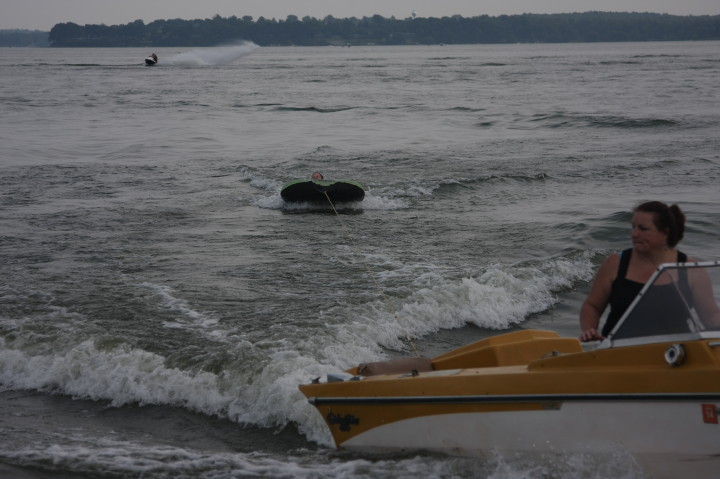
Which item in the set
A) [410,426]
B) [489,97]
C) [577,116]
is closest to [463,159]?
[577,116]

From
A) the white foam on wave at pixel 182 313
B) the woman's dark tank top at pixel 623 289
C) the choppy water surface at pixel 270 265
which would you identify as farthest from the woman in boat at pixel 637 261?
the white foam on wave at pixel 182 313

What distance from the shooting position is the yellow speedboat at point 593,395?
534 centimetres

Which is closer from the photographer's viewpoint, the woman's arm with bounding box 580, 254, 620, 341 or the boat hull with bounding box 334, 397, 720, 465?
the boat hull with bounding box 334, 397, 720, 465

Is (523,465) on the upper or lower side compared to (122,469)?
upper

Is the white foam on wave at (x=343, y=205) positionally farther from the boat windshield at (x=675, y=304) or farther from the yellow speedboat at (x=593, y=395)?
the boat windshield at (x=675, y=304)

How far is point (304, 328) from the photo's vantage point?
9.80m

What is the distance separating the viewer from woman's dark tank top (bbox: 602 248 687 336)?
604 centimetres

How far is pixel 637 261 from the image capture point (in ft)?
19.9

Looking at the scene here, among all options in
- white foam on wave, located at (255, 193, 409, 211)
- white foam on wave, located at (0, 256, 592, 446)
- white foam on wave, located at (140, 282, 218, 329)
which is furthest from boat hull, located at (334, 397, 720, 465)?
white foam on wave, located at (255, 193, 409, 211)

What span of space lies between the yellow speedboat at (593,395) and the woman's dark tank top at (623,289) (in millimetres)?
426

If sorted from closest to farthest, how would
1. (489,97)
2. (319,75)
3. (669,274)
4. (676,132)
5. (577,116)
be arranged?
(669,274) < (676,132) < (577,116) < (489,97) < (319,75)

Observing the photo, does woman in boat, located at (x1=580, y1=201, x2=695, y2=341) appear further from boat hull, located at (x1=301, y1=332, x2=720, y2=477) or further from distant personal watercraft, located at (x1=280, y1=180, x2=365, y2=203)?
distant personal watercraft, located at (x1=280, y1=180, x2=365, y2=203)

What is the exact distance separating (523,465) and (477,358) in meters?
0.92

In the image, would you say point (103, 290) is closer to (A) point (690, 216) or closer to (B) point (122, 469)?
(B) point (122, 469)
